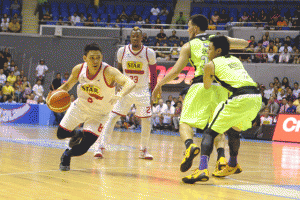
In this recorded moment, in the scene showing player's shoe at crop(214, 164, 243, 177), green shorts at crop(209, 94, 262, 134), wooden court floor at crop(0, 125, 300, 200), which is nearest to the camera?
wooden court floor at crop(0, 125, 300, 200)

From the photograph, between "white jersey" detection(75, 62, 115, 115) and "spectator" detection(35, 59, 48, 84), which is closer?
"white jersey" detection(75, 62, 115, 115)

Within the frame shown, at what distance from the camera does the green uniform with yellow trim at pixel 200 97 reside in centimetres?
498

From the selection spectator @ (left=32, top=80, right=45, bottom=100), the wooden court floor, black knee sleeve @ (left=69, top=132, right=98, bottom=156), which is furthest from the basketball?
spectator @ (left=32, top=80, right=45, bottom=100)

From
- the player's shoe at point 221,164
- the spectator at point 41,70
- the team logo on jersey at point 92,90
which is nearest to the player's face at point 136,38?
the team logo on jersey at point 92,90

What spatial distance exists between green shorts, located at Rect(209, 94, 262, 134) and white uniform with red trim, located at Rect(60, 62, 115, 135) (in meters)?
1.50

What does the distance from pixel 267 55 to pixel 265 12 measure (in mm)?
4639

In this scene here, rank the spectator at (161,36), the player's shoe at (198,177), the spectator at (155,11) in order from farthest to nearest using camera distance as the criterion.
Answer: the spectator at (155,11), the spectator at (161,36), the player's shoe at (198,177)

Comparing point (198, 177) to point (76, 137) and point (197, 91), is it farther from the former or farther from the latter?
point (76, 137)

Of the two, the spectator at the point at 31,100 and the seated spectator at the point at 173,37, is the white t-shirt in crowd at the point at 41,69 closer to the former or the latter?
the spectator at the point at 31,100

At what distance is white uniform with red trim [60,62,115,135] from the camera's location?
17.8 feet

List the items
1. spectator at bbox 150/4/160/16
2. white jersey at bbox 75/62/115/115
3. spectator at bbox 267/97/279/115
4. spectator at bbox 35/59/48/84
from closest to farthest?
white jersey at bbox 75/62/115/115, spectator at bbox 267/97/279/115, spectator at bbox 35/59/48/84, spectator at bbox 150/4/160/16

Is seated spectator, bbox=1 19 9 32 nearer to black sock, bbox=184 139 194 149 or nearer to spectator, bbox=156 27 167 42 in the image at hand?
spectator, bbox=156 27 167 42

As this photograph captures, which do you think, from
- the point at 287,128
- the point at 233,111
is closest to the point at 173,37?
the point at 287,128

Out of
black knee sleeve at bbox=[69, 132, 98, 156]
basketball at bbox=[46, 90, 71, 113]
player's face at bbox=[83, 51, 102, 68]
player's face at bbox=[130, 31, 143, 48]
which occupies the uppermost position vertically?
player's face at bbox=[130, 31, 143, 48]
